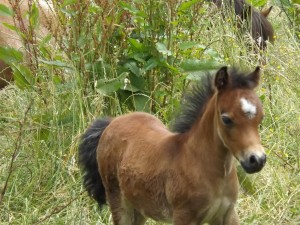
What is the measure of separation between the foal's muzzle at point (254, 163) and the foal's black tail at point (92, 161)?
4.41 ft

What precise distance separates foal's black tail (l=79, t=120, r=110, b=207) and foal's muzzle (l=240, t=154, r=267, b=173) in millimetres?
1345

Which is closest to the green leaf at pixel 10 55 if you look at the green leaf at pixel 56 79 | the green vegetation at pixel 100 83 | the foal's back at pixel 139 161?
the green vegetation at pixel 100 83

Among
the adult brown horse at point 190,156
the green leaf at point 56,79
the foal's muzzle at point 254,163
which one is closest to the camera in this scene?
the foal's muzzle at point 254,163

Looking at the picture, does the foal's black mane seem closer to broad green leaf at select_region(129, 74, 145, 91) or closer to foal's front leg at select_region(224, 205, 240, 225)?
foal's front leg at select_region(224, 205, 240, 225)

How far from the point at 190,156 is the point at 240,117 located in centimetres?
42

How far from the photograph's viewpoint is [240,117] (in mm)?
3557

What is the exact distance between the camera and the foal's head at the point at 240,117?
11.4 ft

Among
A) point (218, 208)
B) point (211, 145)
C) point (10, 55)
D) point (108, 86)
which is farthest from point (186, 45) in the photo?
point (218, 208)

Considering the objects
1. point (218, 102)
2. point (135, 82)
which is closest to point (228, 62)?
point (135, 82)

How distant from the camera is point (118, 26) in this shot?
6000mm

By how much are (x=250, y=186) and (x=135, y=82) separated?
1239 mm

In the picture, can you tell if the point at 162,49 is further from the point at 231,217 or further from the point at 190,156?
the point at 231,217

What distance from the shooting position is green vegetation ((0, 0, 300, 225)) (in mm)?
5582

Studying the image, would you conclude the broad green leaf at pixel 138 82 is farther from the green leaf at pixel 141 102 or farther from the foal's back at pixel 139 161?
the foal's back at pixel 139 161
